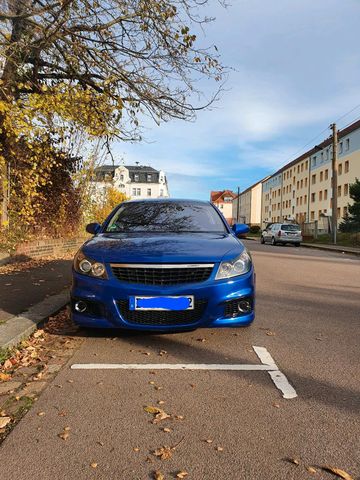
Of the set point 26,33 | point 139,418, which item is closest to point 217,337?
point 139,418

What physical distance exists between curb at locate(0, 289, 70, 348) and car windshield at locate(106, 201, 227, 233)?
52.5 inches

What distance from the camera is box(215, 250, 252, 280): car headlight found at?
181 inches

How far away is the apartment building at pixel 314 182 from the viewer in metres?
50.5

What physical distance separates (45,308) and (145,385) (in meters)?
2.89

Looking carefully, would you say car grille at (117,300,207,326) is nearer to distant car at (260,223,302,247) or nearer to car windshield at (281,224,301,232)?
distant car at (260,223,302,247)

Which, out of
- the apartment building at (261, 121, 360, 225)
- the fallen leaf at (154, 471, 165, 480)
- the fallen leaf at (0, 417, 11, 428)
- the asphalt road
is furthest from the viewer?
the apartment building at (261, 121, 360, 225)

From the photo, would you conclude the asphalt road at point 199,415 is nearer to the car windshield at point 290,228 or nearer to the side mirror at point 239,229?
the side mirror at point 239,229

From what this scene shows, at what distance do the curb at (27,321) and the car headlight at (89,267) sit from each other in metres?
0.92

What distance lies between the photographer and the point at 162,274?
4.51m

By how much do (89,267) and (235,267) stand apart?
151 cm

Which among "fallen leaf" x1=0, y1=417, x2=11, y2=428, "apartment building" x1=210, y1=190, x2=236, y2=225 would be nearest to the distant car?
"fallen leaf" x1=0, y1=417, x2=11, y2=428

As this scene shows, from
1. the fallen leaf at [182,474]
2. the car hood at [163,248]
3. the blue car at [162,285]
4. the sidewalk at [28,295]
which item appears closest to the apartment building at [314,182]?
the sidewalk at [28,295]

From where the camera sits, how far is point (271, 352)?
4582 millimetres

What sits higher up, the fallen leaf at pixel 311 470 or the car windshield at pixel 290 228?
the car windshield at pixel 290 228
